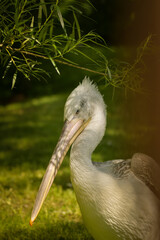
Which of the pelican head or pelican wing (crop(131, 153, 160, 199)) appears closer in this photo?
the pelican head

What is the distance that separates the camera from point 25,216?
15.0 feet

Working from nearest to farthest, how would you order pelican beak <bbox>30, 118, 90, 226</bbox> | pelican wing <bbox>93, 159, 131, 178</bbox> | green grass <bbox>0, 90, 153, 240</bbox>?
1. pelican beak <bbox>30, 118, 90, 226</bbox>
2. pelican wing <bbox>93, 159, 131, 178</bbox>
3. green grass <bbox>0, 90, 153, 240</bbox>

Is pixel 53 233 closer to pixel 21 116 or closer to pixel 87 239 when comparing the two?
pixel 87 239

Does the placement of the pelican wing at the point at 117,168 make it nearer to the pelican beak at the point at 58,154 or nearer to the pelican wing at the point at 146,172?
the pelican wing at the point at 146,172

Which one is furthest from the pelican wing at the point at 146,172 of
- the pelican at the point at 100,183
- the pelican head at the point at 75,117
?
the pelican head at the point at 75,117

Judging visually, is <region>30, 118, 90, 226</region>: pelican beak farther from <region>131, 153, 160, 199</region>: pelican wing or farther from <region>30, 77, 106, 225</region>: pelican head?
<region>131, 153, 160, 199</region>: pelican wing

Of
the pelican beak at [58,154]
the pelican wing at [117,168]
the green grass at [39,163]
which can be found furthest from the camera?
the green grass at [39,163]

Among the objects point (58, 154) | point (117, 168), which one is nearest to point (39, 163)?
point (117, 168)

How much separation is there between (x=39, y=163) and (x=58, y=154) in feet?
12.4

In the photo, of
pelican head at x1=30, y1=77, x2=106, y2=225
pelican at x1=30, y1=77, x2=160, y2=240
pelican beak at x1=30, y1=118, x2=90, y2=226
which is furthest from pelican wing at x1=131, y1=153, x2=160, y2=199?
pelican beak at x1=30, y1=118, x2=90, y2=226

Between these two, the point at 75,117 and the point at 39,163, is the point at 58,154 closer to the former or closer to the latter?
the point at 75,117

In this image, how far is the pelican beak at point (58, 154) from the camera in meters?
2.97

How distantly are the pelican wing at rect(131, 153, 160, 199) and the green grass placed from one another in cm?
63

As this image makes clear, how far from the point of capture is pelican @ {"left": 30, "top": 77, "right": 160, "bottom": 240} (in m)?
3.03
